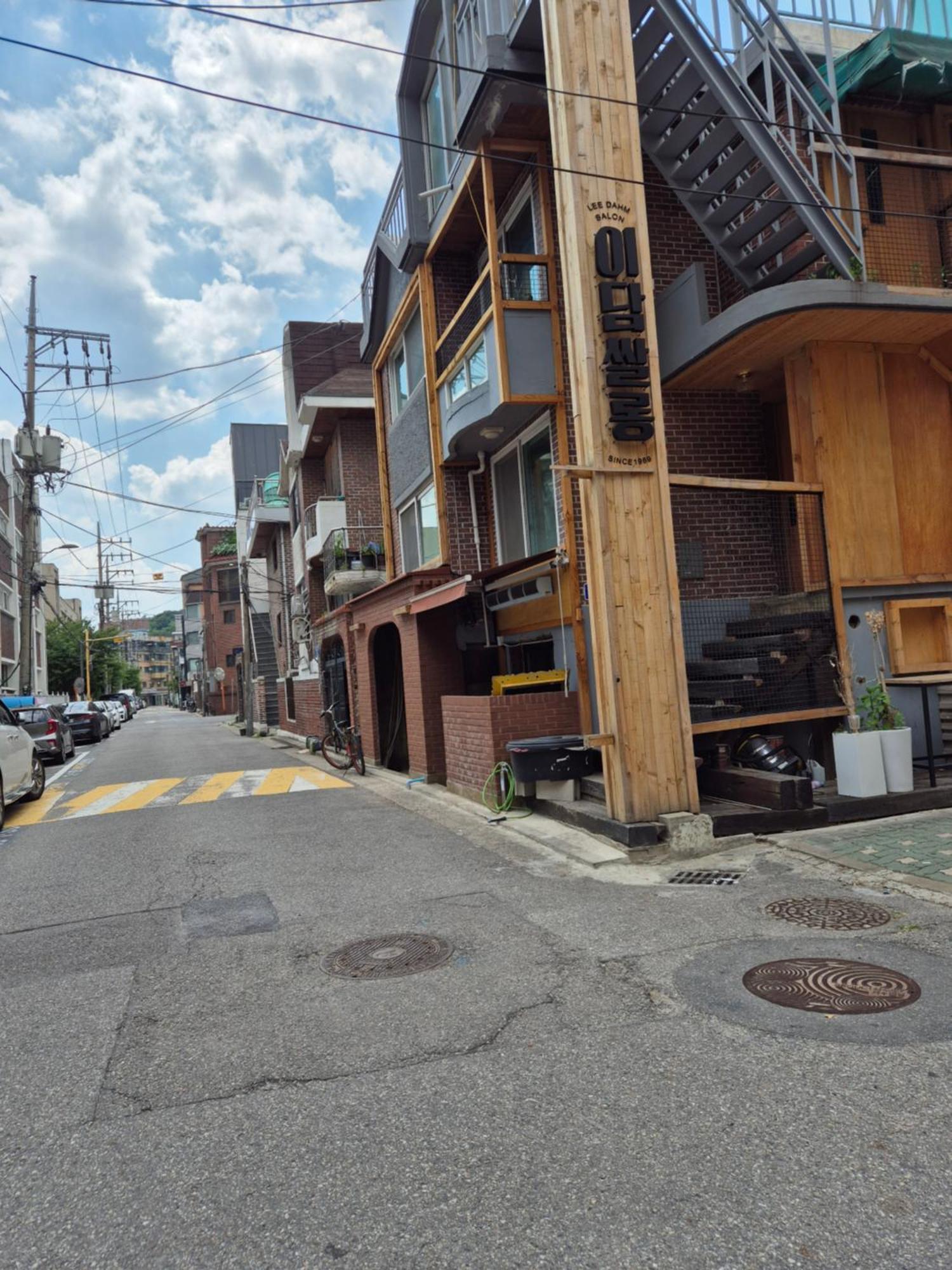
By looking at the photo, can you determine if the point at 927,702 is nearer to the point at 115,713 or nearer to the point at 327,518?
the point at 327,518

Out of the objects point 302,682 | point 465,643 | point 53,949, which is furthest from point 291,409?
point 53,949

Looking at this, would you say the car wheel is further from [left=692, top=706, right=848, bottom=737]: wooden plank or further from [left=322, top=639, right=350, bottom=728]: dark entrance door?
[left=692, top=706, right=848, bottom=737]: wooden plank

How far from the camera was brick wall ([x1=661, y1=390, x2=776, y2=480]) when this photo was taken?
34.1 ft

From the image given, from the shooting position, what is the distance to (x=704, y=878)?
248 inches

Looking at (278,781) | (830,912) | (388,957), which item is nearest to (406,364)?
(278,781)

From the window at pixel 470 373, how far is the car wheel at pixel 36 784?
27.2 feet

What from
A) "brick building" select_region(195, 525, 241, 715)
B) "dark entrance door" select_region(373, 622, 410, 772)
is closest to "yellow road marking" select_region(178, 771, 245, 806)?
"dark entrance door" select_region(373, 622, 410, 772)

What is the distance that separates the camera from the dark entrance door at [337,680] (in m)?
18.8

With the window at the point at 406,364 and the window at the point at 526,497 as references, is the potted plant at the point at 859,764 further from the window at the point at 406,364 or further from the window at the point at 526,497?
the window at the point at 406,364

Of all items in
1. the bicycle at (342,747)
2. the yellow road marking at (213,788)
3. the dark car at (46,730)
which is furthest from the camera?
the dark car at (46,730)

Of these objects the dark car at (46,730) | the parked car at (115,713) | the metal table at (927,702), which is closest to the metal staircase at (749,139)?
the metal table at (927,702)

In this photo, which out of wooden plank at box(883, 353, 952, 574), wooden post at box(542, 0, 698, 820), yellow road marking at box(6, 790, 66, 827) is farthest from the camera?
yellow road marking at box(6, 790, 66, 827)

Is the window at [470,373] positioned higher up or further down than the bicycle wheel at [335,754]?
higher up

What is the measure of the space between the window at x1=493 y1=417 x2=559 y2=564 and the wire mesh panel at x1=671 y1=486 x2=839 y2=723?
1776mm
